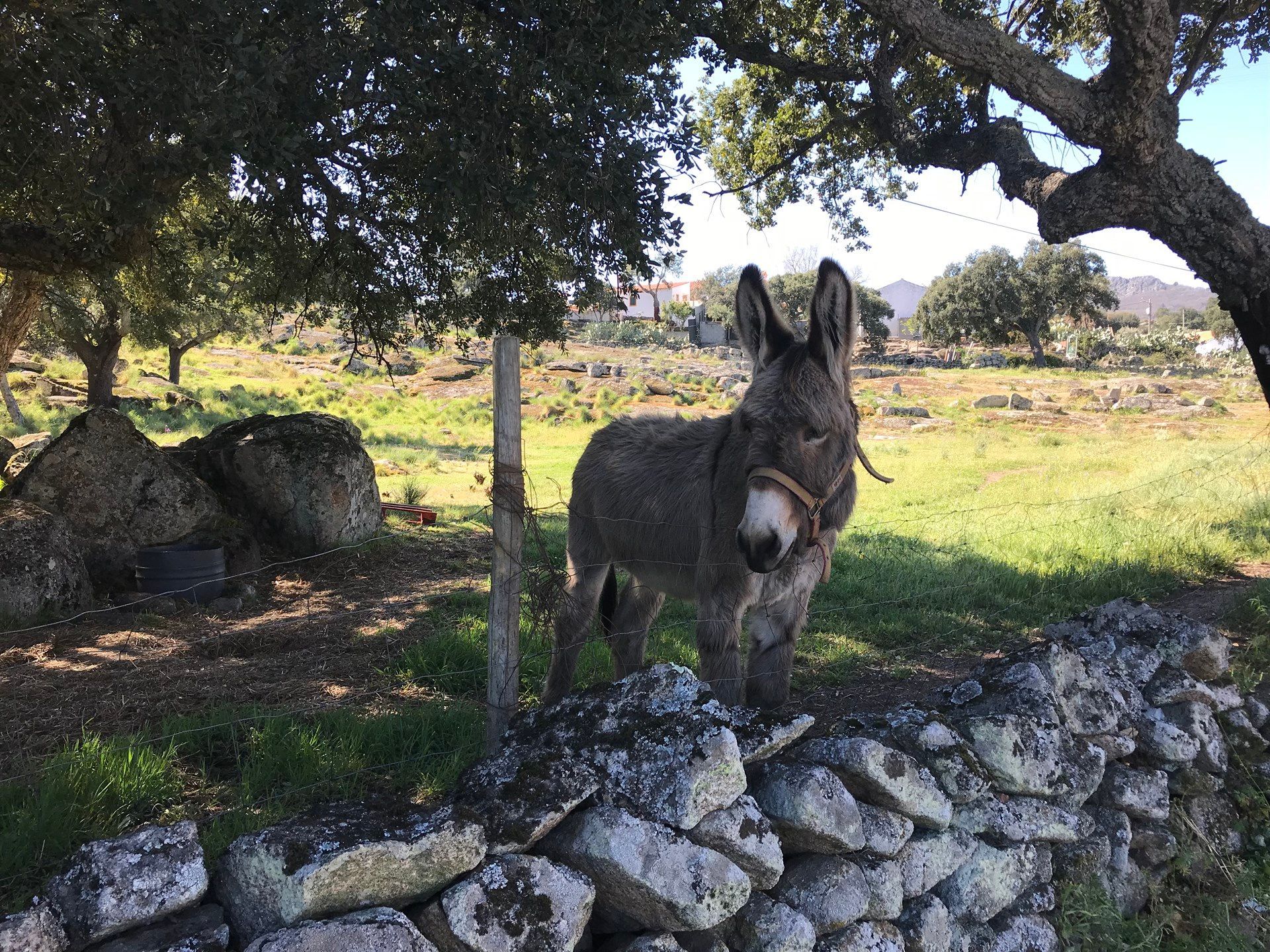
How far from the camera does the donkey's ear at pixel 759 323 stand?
3594 millimetres

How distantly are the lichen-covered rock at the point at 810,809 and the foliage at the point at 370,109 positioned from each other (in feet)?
9.83

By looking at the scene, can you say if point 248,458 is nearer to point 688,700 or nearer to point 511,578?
point 511,578

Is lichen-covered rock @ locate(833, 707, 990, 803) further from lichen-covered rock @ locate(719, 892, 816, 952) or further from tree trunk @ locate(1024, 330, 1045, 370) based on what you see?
tree trunk @ locate(1024, 330, 1045, 370)

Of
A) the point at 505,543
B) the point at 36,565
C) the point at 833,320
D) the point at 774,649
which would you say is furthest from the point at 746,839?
the point at 36,565

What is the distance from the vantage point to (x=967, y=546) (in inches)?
367

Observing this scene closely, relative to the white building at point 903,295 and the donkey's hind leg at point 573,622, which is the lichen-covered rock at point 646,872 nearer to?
the donkey's hind leg at point 573,622

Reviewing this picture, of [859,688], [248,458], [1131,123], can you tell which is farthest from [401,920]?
[248,458]

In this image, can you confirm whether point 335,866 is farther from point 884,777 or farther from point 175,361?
point 175,361

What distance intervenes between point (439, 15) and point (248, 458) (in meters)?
6.53

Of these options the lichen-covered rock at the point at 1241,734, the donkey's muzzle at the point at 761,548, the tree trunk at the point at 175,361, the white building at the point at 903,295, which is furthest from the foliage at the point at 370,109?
the white building at the point at 903,295

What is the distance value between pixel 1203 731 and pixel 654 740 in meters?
3.25

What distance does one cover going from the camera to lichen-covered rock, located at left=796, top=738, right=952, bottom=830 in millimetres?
2963

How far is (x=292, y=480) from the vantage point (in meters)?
9.41

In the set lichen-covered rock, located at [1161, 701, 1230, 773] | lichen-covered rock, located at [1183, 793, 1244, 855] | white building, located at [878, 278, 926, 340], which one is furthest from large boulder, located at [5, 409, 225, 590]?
white building, located at [878, 278, 926, 340]
